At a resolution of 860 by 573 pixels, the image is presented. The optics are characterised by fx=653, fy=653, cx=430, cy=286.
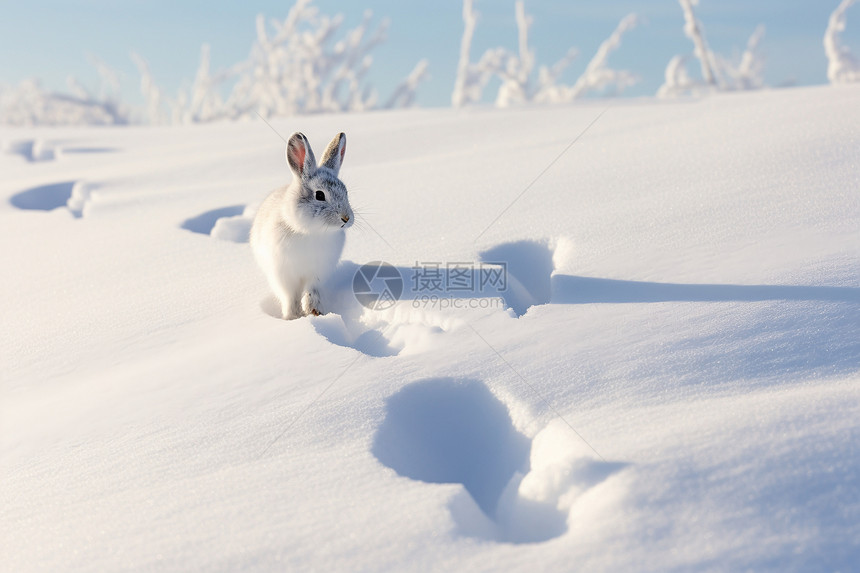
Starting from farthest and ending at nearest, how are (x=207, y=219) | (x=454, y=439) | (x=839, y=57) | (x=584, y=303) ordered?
(x=839, y=57)
(x=207, y=219)
(x=584, y=303)
(x=454, y=439)

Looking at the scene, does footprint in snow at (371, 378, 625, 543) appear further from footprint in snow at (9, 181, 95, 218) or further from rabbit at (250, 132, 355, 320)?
footprint in snow at (9, 181, 95, 218)

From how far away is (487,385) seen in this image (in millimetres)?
2254

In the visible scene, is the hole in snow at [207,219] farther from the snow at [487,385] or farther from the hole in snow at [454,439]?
the hole in snow at [454,439]

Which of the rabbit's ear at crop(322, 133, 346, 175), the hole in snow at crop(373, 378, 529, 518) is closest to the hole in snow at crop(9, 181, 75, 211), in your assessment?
the rabbit's ear at crop(322, 133, 346, 175)

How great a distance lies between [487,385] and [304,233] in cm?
139

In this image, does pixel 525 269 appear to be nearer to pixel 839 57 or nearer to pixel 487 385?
pixel 487 385

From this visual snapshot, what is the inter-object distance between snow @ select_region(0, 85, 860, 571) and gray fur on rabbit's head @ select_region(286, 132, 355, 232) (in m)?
0.39

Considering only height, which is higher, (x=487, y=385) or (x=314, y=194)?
(x=314, y=194)

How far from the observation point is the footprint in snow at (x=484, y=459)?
1.73m

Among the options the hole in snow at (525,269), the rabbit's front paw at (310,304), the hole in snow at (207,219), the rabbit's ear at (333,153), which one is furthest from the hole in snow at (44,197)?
the hole in snow at (525,269)

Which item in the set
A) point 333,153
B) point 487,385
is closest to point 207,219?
point 333,153

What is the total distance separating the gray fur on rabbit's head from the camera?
10.3ft

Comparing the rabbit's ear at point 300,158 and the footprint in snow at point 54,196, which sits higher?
the rabbit's ear at point 300,158

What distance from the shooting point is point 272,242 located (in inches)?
128
